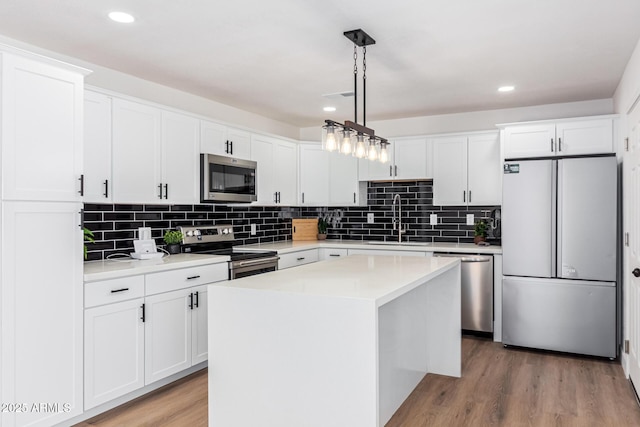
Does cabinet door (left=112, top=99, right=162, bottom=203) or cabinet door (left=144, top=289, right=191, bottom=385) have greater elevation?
cabinet door (left=112, top=99, right=162, bottom=203)

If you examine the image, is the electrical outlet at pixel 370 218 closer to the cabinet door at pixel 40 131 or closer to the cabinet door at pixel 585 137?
the cabinet door at pixel 585 137

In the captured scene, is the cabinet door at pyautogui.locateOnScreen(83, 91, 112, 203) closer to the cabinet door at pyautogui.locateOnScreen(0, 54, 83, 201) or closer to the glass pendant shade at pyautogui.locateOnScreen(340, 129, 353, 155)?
the cabinet door at pyautogui.locateOnScreen(0, 54, 83, 201)

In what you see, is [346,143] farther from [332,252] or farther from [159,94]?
[332,252]

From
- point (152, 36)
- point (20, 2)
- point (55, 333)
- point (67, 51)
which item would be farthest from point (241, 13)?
point (55, 333)

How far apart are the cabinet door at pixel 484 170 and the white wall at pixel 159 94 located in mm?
2348

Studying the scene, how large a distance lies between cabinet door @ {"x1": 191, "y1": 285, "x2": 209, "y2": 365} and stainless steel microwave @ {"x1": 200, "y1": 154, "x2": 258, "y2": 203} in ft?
2.95

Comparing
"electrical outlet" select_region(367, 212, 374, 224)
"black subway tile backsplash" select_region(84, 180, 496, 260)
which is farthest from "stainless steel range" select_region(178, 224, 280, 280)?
"electrical outlet" select_region(367, 212, 374, 224)

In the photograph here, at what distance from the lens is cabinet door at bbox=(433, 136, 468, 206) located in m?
4.98

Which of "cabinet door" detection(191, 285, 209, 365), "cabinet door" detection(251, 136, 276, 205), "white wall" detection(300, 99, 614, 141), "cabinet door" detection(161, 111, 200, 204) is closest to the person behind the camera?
"cabinet door" detection(191, 285, 209, 365)

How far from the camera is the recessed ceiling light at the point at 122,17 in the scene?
103 inches

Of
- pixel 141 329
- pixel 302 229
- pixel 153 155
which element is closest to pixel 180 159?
pixel 153 155

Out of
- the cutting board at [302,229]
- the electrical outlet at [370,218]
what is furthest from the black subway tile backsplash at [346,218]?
the cutting board at [302,229]

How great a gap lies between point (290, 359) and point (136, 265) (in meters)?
1.51

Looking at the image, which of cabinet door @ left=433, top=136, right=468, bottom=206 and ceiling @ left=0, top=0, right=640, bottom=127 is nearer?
ceiling @ left=0, top=0, right=640, bottom=127
